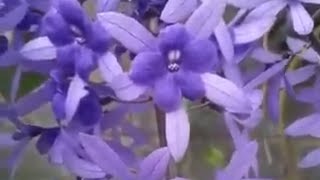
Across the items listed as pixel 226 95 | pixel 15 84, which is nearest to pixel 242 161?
pixel 226 95

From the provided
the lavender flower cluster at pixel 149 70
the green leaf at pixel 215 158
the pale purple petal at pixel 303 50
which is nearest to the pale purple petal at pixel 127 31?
the lavender flower cluster at pixel 149 70

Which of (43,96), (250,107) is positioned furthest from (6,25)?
(250,107)

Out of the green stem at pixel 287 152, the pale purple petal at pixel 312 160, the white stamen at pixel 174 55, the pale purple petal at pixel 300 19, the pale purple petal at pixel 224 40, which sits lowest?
the green stem at pixel 287 152

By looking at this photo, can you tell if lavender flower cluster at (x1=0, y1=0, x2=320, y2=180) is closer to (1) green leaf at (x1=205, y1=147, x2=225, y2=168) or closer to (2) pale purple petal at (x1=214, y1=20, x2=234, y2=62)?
(2) pale purple petal at (x1=214, y1=20, x2=234, y2=62)

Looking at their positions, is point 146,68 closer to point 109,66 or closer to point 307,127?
point 109,66

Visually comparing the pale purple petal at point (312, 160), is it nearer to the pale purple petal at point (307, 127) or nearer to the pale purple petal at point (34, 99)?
the pale purple petal at point (307, 127)

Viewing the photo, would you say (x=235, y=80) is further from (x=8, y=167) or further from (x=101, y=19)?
(x=8, y=167)
